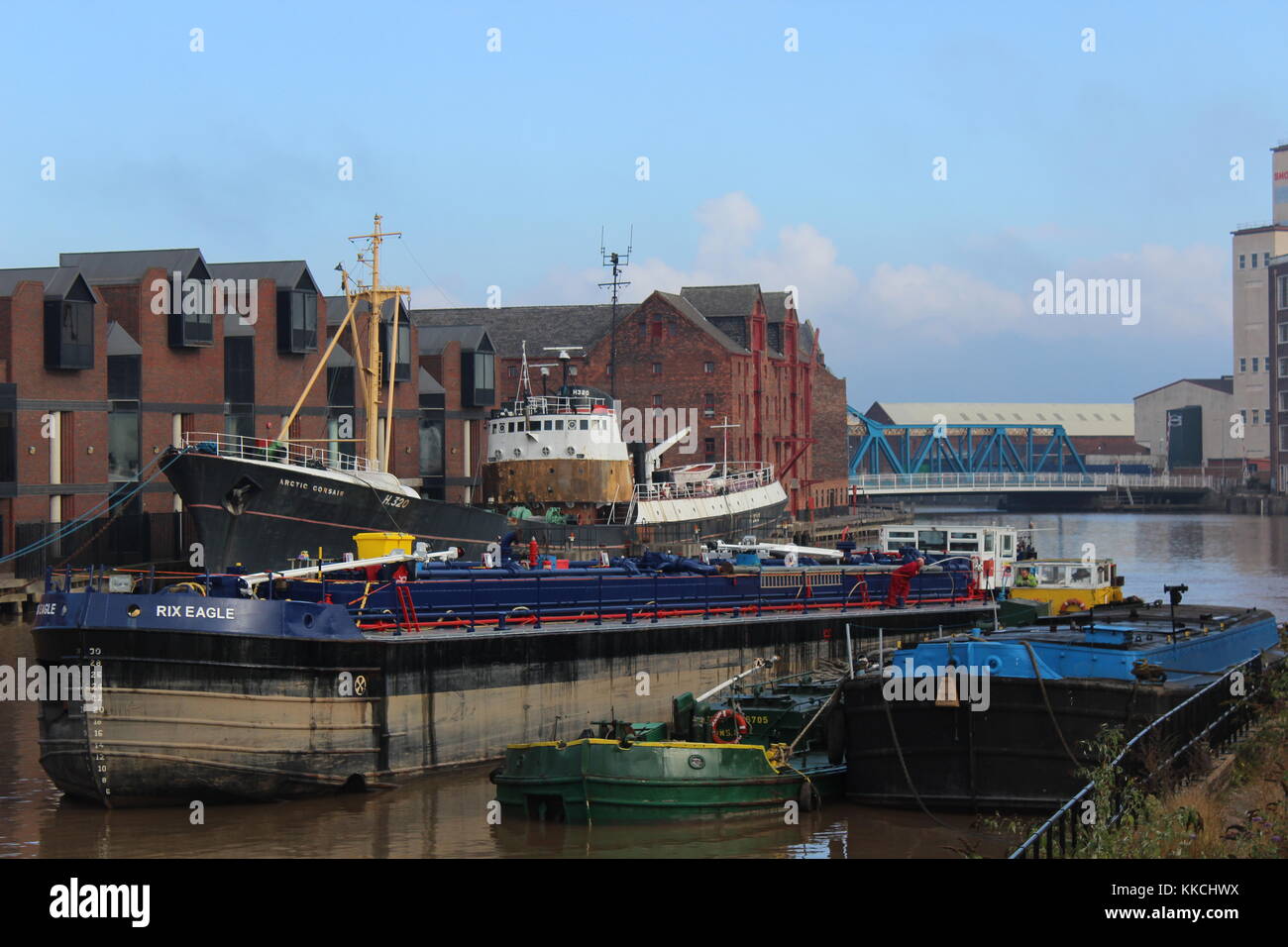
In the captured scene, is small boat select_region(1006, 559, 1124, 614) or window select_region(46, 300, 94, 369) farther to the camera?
window select_region(46, 300, 94, 369)

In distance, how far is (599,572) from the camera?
3092cm

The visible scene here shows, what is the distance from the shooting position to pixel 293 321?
62250 millimetres

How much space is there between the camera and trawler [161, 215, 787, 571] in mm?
41719

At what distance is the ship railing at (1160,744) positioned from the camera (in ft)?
50.1

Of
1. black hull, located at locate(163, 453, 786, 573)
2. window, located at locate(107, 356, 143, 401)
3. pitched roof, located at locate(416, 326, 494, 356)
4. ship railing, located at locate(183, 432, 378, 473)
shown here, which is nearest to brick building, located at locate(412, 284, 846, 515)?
pitched roof, located at locate(416, 326, 494, 356)

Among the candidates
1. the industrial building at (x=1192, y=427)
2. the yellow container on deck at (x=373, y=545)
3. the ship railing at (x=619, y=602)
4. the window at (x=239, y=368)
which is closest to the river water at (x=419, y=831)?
the ship railing at (x=619, y=602)

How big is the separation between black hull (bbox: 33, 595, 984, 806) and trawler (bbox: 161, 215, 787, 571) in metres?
8.67

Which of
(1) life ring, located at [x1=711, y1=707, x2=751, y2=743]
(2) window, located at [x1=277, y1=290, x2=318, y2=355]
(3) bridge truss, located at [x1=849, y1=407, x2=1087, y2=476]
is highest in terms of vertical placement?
(2) window, located at [x1=277, y1=290, x2=318, y2=355]

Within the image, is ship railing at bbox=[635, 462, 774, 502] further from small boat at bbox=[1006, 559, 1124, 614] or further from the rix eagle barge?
the rix eagle barge

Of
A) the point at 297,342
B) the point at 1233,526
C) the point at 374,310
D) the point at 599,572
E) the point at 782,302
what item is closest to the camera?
the point at 599,572

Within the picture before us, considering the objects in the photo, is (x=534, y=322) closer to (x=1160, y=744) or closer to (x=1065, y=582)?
(x=1065, y=582)

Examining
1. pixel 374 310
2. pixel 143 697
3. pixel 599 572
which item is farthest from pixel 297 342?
pixel 143 697
